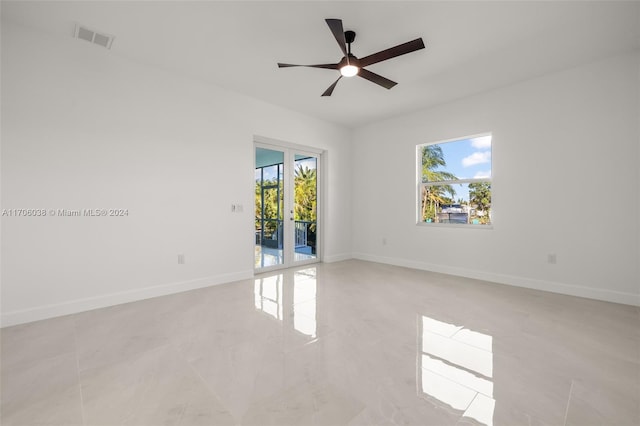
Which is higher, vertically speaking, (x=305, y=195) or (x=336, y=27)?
(x=336, y=27)

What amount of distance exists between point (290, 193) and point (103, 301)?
10.00 feet

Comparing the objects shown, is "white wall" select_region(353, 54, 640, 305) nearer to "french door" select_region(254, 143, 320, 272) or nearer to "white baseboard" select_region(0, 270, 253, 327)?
"french door" select_region(254, 143, 320, 272)

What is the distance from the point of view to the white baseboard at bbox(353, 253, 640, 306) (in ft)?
10.7

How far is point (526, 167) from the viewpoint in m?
3.93

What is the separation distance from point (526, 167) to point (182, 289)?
4.89 m

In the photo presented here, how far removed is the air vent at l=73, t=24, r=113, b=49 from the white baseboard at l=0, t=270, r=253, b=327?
2698 millimetres

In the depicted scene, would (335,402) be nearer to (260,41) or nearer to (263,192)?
(260,41)

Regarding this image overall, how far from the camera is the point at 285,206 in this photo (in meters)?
5.11

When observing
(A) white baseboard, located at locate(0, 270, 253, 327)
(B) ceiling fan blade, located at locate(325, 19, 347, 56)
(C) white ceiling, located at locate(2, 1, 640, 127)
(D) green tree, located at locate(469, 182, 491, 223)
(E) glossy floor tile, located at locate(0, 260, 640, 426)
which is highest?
(C) white ceiling, located at locate(2, 1, 640, 127)

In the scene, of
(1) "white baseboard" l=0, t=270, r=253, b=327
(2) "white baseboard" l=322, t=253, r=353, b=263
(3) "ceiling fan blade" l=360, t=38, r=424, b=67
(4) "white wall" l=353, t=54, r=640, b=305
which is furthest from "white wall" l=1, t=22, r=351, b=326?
(4) "white wall" l=353, t=54, r=640, b=305

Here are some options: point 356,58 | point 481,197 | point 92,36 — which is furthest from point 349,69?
point 481,197

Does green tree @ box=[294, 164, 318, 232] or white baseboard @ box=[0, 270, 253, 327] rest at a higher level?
green tree @ box=[294, 164, 318, 232]

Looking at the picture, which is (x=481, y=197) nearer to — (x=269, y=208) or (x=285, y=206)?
(x=285, y=206)

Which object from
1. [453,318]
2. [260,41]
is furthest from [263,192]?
[453,318]
